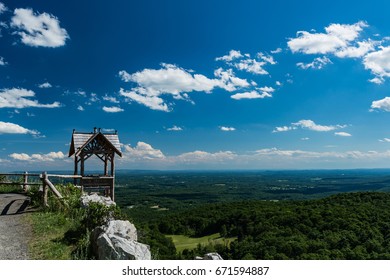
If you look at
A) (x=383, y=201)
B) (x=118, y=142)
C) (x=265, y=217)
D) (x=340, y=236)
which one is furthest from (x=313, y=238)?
(x=118, y=142)

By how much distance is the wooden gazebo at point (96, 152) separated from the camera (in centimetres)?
1892

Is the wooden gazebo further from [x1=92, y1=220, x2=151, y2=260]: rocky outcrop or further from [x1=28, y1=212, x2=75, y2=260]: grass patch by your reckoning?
[x1=92, y1=220, x2=151, y2=260]: rocky outcrop

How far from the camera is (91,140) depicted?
755 inches

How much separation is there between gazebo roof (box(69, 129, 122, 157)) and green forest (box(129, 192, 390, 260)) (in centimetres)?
1149

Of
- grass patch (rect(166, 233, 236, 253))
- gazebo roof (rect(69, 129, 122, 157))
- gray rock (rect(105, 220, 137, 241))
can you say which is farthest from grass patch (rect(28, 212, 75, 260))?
grass patch (rect(166, 233, 236, 253))

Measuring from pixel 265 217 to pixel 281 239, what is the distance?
19245 mm

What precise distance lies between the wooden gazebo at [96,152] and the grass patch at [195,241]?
51104mm

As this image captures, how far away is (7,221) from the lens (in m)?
12.5

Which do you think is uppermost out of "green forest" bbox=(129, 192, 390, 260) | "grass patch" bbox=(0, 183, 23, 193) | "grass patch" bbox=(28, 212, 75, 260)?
"grass patch" bbox=(0, 183, 23, 193)

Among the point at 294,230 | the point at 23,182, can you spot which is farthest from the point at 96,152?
the point at 294,230

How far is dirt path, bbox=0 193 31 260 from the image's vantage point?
963 cm

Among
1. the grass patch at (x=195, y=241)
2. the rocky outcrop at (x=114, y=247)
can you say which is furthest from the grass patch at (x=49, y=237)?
the grass patch at (x=195, y=241)

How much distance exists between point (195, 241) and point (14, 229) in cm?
6490
